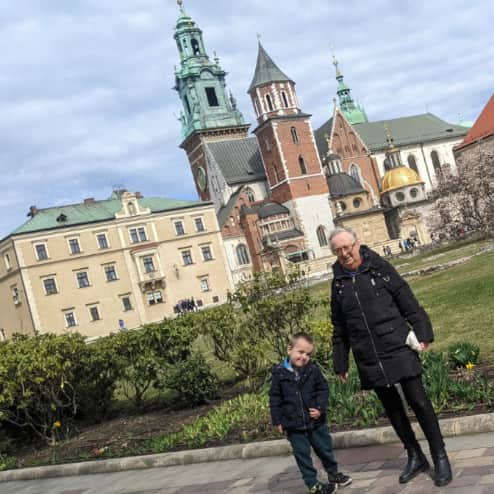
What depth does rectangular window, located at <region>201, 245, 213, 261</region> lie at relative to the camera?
6103 cm

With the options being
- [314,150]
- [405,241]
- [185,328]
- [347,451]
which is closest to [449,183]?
[405,241]

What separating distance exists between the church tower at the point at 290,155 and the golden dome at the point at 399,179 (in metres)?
8.66

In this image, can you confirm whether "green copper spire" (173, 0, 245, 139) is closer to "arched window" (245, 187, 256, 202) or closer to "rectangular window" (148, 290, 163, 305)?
"arched window" (245, 187, 256, 202)

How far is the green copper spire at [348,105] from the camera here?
99.4m

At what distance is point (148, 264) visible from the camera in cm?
5856

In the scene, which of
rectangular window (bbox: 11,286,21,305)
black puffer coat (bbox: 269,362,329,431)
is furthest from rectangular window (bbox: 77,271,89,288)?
black puffer coat (bbox: 269,362,329,431)

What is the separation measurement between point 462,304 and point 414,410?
36.6 ft

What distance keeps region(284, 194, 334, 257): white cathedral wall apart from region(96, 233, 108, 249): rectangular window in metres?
20.6

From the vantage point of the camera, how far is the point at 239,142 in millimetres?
79625

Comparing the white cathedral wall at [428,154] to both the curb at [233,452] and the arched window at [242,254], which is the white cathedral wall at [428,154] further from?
the curb at [233,452]

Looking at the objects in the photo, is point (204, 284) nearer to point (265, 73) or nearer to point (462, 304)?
point (265, 73)

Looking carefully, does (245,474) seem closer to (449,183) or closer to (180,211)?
(449,183)

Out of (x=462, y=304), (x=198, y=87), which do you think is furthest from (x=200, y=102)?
(x=462, y=304)

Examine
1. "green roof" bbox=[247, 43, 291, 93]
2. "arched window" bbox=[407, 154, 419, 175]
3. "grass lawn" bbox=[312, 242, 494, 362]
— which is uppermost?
"green roof" bbox=[247, 43, 291, 93]
